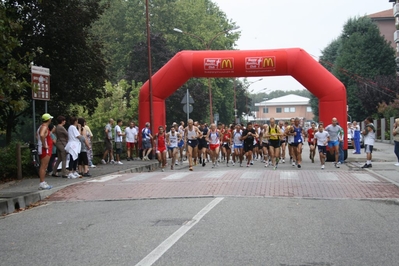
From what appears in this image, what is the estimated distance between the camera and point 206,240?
8031 millimetres

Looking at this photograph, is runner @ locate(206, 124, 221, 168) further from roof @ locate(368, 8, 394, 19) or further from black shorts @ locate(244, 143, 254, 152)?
roof @ locate(368, 8, 394, 19)

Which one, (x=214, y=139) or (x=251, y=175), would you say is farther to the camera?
(x=214, y=139)

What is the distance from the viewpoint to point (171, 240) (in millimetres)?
8039

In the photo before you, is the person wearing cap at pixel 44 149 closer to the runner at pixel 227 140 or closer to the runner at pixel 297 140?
the runner at pixel 297 140

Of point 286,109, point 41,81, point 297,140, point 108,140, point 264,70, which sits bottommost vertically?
point 297,140

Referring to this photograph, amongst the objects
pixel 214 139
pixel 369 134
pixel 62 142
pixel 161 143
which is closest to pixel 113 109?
pixel 214 139

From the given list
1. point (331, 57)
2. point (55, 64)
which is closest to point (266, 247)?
point (55, 64)

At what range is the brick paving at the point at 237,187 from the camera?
537 inches

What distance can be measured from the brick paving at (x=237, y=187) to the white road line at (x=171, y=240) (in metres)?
2.85

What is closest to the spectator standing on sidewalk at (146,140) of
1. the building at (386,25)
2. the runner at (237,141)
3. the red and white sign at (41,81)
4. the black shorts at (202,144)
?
the black shorts at (202,144)

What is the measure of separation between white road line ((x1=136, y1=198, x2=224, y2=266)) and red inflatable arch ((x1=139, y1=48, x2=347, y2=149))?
16.4m

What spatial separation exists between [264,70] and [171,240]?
20.1m

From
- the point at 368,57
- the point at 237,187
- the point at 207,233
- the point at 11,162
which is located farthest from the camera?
the point at 368,57

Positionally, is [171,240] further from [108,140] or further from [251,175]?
[108,140]
